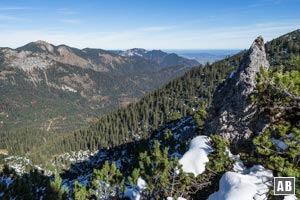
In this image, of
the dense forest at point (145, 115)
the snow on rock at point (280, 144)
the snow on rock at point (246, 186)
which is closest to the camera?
the snow on rock at point (246, 186)

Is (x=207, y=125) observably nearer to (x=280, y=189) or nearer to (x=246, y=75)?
(x=246, y=75)

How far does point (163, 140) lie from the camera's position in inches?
1490

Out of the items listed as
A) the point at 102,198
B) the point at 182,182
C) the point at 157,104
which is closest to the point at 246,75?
the point at 182,182

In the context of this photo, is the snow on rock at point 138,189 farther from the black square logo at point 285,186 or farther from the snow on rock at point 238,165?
the black square logo at point 285,186

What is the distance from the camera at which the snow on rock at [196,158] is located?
1872 centimetres

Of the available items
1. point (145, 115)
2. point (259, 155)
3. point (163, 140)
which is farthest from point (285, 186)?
point (145, 115)

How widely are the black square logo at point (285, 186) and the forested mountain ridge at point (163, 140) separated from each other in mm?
444

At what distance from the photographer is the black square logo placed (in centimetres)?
1361

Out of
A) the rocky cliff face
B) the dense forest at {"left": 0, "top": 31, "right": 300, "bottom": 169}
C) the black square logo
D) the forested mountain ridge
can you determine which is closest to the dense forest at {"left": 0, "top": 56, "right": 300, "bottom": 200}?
the forested mountain ridge

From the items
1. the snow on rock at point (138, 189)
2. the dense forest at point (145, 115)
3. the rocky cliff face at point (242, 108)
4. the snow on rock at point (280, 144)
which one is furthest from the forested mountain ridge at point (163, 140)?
the rocky cliff face at point (242, 108)

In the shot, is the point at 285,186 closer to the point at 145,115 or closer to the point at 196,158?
the point at 196,158

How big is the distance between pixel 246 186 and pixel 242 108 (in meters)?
8.09

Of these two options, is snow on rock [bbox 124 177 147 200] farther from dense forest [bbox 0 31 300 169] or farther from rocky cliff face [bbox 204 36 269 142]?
dense forest [bbox 0 31 300 169]

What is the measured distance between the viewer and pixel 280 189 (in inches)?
543
